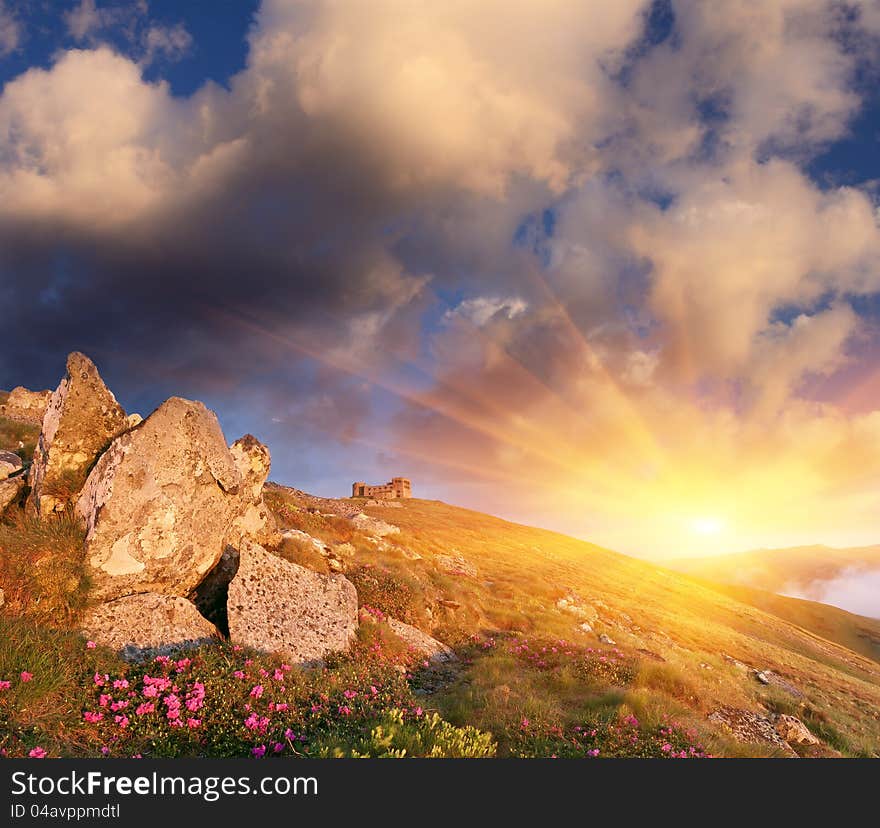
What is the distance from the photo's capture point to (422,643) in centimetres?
1580

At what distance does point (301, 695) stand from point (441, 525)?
61883 millimetres

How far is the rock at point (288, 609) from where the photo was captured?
35.2 feet

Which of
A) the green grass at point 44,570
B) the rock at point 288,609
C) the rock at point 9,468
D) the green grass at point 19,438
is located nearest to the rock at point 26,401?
the green grass at point 19,438

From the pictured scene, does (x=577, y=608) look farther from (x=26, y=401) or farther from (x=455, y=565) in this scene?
(x=26, y=401)

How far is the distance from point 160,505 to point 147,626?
283 cm

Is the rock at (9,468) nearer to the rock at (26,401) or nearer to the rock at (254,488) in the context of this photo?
the rock at (254,488)

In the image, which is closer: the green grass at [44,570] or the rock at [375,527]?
the green grass at [44,570]

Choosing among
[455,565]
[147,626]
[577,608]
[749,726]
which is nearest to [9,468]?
[147,626]

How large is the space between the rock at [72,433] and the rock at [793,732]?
71.5ft

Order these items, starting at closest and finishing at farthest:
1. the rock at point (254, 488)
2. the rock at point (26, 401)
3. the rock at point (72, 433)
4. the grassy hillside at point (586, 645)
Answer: the grassy hillside at point (586, 645) < the rock at point (72, 433) < the rock at point (254, 488) < the rock at point (26, 401)

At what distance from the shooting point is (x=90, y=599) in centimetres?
992

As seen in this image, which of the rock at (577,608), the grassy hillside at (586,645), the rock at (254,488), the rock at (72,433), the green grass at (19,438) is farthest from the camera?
the rock at (577,608)

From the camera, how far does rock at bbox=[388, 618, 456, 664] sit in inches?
598

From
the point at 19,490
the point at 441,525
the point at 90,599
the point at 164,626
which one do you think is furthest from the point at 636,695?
the point at 441,525
